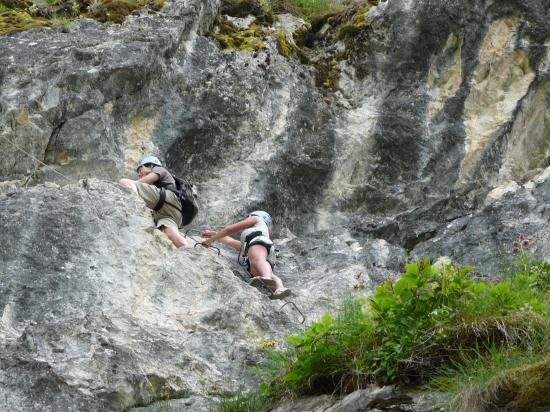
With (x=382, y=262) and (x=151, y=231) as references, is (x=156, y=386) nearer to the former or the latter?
(x=151, y=231)

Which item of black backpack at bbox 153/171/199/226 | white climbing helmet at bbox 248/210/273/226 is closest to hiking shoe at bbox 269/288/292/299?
white climbing helmet at bbox 248/210/273/226

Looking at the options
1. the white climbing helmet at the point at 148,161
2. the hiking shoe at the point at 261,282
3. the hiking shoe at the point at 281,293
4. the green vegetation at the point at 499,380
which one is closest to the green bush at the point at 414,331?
the green vegetation at the point at 499,380

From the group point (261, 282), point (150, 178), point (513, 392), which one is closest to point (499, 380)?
point (513, 392)

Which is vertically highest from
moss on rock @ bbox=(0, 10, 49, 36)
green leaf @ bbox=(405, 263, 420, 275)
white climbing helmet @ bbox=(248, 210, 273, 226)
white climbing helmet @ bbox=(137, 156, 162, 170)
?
green leaf @ bbox=(405, 263, 420, 275)

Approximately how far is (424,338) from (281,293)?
3.75m

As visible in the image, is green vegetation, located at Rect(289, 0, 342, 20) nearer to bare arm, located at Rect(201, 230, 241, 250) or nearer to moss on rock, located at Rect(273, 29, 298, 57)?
moss on rock, located at Rect(273, 29, 298, 57)

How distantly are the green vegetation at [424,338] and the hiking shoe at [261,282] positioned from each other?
326 cm

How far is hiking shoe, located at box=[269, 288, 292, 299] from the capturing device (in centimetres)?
1097

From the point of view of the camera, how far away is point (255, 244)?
12.0 meters

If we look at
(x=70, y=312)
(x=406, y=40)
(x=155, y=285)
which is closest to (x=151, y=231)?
(x=155, y=285)

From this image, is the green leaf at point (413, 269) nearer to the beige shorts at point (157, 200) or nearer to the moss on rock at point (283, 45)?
the beige shorts at point (157, 200)

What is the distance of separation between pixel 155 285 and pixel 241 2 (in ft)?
24.0

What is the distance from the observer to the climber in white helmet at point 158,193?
12141mm

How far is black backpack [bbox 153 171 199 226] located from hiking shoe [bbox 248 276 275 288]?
5.72 feet
